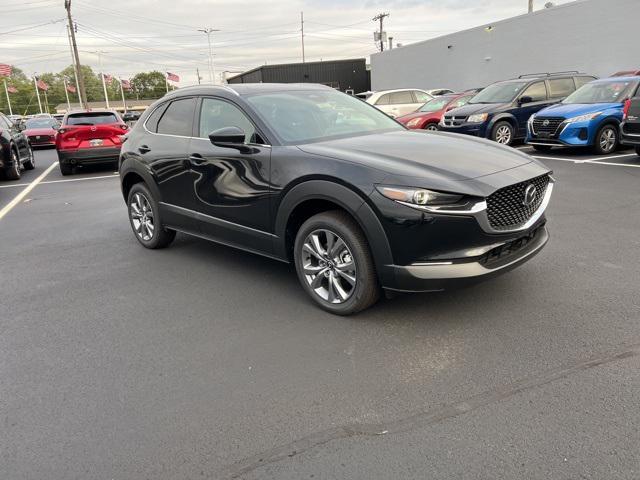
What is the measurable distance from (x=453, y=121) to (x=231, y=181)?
10.3 meters

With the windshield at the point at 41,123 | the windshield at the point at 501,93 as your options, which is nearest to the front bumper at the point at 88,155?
the windshield at the point at 501,93

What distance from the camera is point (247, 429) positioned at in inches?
106

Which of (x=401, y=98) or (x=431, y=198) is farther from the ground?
(x=401, y=98)

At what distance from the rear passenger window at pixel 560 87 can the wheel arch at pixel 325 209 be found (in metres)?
12.1

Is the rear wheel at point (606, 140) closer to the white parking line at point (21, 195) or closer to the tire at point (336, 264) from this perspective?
the tire at point (336, 264)

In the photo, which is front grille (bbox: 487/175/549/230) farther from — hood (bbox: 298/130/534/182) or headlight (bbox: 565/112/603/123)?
headlight (bbox: 565/112/603/123)

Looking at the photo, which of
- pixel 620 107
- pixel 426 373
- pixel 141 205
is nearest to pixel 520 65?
pixel 620 107

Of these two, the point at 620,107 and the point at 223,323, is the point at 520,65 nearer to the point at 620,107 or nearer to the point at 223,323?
the point at 620,107

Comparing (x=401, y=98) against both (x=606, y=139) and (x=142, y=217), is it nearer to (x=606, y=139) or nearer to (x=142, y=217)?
(x=606, y=139)

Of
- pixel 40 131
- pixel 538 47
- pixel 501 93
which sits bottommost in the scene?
Result: pixel 40 131

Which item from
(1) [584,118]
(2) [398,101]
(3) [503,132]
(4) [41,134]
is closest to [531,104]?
(3) [503,132]

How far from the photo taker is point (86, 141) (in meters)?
12.6

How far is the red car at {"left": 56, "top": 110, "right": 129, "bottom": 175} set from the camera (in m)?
12.5

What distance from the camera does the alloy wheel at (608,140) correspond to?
11.2m
